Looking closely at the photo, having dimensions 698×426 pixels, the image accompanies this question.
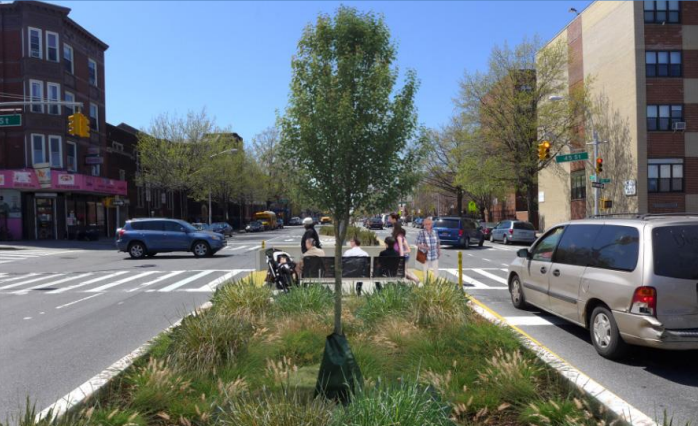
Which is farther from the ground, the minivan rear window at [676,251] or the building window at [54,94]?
the building window at [54,94]

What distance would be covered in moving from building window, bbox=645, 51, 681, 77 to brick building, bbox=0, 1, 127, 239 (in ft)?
125

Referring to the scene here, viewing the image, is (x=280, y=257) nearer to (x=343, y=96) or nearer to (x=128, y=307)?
(x=128, y=307)

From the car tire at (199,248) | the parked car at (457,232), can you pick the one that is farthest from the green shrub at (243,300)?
the parked car at (457,232)

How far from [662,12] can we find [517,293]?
32.0 meters

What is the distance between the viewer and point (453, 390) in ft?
14.9

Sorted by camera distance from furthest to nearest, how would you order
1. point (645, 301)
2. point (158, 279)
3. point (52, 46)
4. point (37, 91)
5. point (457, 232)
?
point (52, 46) → point (37, 91) → point (457, 232) → point (158, 279) → point (645, 301)

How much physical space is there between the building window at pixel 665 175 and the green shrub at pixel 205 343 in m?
34.3

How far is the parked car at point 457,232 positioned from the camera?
93.5 feet

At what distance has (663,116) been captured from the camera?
1309 inches

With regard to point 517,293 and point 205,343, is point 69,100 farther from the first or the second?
point 205,343

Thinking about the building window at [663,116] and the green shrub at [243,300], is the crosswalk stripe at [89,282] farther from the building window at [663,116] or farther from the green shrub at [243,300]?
the building window at [663,116]

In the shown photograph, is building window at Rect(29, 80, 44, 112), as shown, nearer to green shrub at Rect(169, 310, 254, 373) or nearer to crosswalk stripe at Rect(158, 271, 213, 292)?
crosswalk stripe at Rect(158, 271, 213, 292)

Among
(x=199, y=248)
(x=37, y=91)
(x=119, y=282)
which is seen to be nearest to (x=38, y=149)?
(x=37, y=91)

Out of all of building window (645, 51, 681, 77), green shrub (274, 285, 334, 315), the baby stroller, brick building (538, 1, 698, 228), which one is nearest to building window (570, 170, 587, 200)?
brick building (538, 1, 698, 228)
